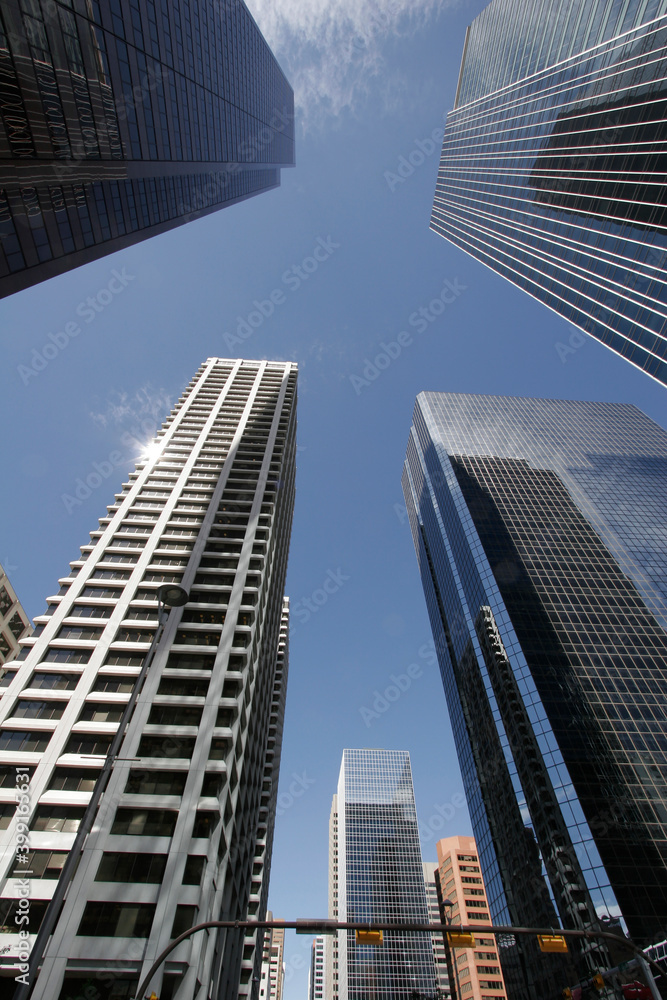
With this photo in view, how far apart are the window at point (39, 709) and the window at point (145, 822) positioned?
9290 mm

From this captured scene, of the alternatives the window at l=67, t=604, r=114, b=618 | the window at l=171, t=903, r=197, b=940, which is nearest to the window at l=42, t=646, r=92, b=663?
the window at l=67, t=604, r=114, b=618

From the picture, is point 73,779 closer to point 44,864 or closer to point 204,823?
point 44,864

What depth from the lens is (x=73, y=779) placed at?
1265 inches

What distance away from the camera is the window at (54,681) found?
36.8m

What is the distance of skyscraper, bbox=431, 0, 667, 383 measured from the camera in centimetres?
6012

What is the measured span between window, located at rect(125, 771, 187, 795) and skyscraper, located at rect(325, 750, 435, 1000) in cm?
12416

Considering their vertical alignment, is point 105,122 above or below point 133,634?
above

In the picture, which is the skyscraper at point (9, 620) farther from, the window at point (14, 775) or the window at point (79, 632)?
the window at point (14, 775)

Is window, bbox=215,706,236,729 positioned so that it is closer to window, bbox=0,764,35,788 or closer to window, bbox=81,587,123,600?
window, bbox=0,764,35,788

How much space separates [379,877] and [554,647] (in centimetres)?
10101

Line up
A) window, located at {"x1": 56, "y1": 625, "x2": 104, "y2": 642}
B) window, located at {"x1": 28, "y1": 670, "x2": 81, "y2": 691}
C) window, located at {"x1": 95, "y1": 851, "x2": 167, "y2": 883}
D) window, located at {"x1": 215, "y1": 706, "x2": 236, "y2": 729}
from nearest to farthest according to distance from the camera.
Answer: window, located at {"x1": 95, "y1": 851, "x2": 167, "y2": 883} → window, located at {"x1": 215, "y1": 706, "x2": 236, "y2": 729} → window, located at {"x1": 28, "y1": 670, "x2": 81, "y2": 691} → window, located at {"x1": 56, "y1": 625, "x2": 104, "y2": 642}

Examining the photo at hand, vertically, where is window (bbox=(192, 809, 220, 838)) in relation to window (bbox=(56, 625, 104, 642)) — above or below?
below

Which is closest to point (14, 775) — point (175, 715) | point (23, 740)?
point (23, 740)

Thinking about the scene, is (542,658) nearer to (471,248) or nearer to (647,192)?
(647,192)
